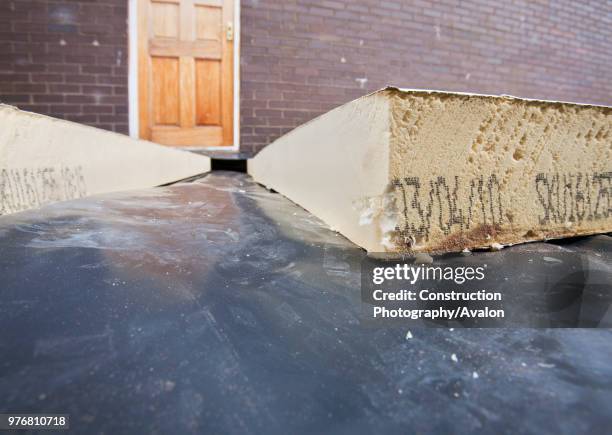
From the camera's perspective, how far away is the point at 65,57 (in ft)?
10.9

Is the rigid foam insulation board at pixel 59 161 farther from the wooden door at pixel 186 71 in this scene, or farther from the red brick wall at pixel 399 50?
the red brick wall at pixel 399 50

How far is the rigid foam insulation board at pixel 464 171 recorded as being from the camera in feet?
3.11

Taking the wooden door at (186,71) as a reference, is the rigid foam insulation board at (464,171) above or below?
below

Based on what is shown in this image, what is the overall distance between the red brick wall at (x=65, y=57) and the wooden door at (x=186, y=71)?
24 cm

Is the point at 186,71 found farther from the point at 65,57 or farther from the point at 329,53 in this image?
the point at 329,53

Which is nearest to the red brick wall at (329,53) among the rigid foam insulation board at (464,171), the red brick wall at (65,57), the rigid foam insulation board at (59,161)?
the red brick wall at (65,57)

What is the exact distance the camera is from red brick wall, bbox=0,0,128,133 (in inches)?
127

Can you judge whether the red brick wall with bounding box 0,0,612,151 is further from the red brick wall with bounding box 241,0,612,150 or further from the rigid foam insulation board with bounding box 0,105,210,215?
the rigid foam insulation board with bounding box 0,105,210,215

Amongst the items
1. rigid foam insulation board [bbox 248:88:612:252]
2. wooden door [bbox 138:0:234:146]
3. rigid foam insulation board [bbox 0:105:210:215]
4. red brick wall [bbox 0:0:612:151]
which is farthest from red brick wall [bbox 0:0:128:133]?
rigid foam insulation board [bbox 248:88:612:252]

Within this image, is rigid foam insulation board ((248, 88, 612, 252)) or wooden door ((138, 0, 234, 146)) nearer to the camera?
rigid foam insulation board ((248, 88, 612, 252))

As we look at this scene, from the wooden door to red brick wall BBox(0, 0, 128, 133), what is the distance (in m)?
0.24

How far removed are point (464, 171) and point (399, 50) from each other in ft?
11.4

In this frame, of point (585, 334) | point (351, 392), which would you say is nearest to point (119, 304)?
point (351, 392)

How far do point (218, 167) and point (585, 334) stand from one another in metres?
3.61
